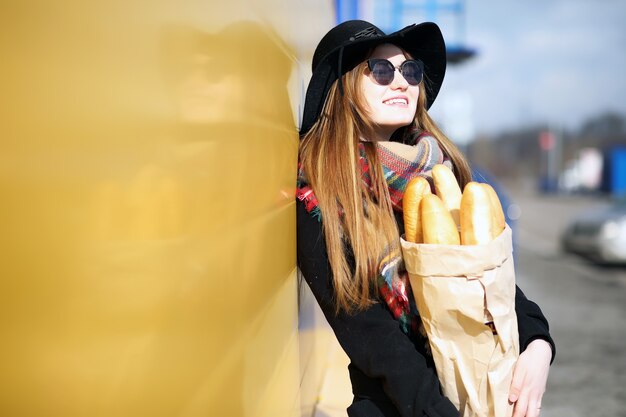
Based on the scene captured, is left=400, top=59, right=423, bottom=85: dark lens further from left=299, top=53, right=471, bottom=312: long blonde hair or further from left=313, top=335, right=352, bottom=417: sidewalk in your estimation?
left=313, top=335, right=352, bottom=417: sidewalk

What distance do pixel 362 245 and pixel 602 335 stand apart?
18.5 feet

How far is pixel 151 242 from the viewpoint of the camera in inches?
28.1

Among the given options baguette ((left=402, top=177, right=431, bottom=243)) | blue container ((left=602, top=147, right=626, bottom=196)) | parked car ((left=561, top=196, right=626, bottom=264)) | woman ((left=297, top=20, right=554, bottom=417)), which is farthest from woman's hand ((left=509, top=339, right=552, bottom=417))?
blue container ((left=602, top=147, right=626, bottom=196))

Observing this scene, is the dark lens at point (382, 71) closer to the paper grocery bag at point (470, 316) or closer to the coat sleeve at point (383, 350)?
the coat sleeve at point (383, 350)

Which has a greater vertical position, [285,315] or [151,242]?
[151,242]

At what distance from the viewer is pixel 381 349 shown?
1.48 meters

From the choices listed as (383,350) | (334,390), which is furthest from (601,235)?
(383,350)

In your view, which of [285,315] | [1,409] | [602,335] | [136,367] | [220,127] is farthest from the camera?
[602,335]

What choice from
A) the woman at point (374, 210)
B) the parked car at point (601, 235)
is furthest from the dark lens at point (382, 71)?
the parked car at point (601, 235)

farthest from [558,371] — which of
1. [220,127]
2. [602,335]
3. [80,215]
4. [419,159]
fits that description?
[80,215]

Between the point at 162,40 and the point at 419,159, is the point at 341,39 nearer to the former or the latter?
the point at 419,159

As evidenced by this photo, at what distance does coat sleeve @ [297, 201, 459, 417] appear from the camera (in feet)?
4.66

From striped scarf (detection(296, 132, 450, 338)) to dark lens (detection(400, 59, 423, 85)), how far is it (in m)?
0.16

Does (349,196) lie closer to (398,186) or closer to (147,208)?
(398,186)
